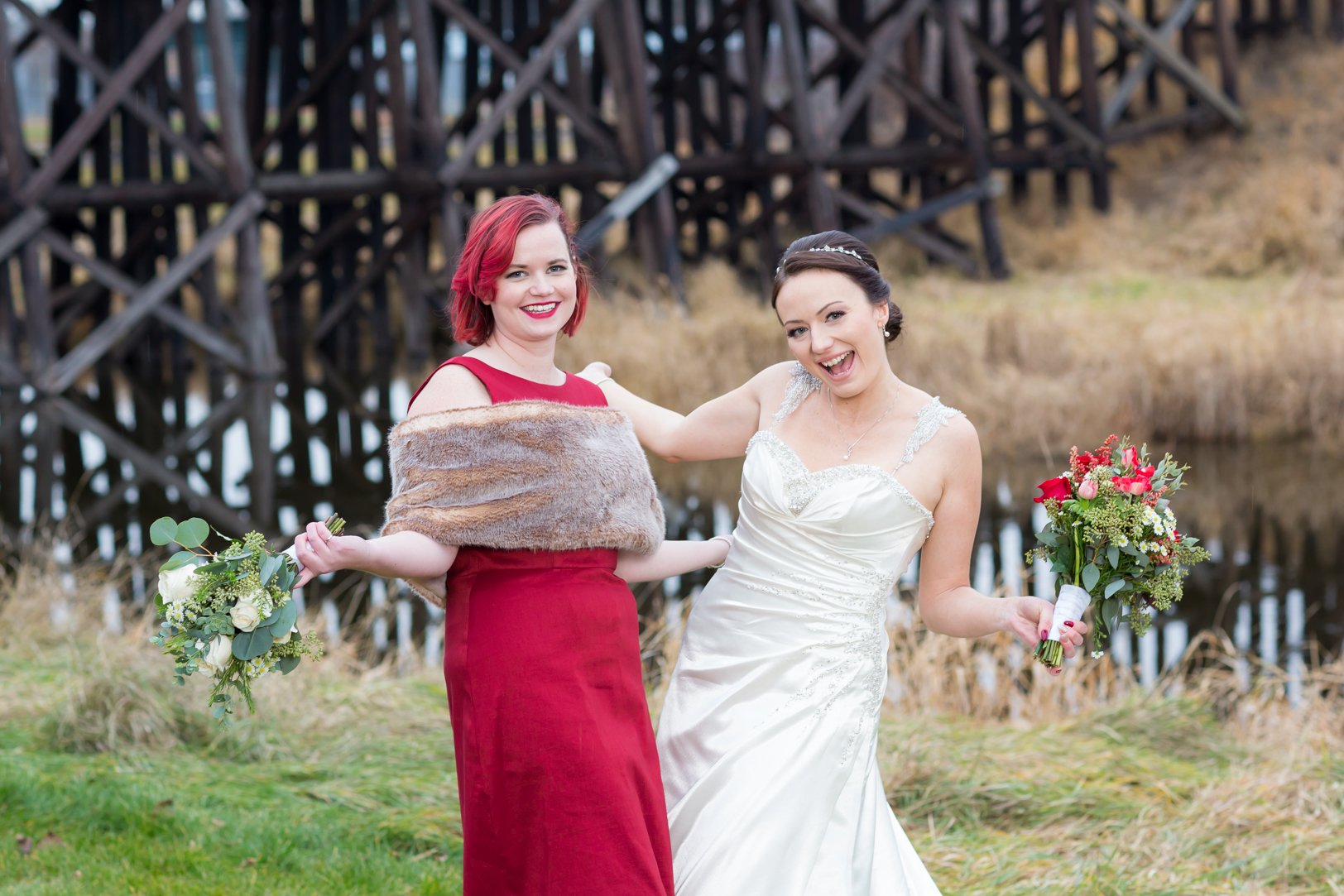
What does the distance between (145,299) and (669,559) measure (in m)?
8.24

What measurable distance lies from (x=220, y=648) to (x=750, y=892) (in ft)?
3.00

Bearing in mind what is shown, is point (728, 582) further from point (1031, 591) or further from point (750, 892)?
point (1031, 591)

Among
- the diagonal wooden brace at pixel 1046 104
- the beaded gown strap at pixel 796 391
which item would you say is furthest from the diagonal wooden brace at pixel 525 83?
the beaded gown strap at pixel 796 391

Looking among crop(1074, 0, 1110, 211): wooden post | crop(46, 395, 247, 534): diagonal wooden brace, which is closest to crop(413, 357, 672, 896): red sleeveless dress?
crop(46, 395, 247, 534): diagonal wooden brace

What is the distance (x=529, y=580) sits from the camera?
2.22 meters

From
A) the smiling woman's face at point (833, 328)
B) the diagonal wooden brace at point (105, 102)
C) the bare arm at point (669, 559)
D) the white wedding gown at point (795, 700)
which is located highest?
the diagonal wooden brace at point (105, 102)

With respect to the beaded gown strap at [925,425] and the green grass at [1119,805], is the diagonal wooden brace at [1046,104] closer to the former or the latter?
the green grass at [1119,805]

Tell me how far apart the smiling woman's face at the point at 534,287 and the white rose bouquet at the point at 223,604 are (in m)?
0.43

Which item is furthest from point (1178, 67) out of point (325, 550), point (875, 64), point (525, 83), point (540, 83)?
point (325, 550)

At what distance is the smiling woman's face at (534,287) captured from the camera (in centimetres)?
226

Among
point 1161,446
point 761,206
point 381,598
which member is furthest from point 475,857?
point 761,206

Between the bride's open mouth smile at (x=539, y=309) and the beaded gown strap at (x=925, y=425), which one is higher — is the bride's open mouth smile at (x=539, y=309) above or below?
above

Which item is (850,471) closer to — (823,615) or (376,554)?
(823,615)

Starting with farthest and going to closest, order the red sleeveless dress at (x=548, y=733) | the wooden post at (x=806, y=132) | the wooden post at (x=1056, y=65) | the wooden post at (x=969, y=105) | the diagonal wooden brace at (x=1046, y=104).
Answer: the wooden post at (x=1056, y=65) < the diagonal wooden brace at (x=1046, y=104) < the wooden post at (x=969, y=105) < the wooden post at (x=806, y=132) < the red sleeveless dress at (x=548, y=733)
